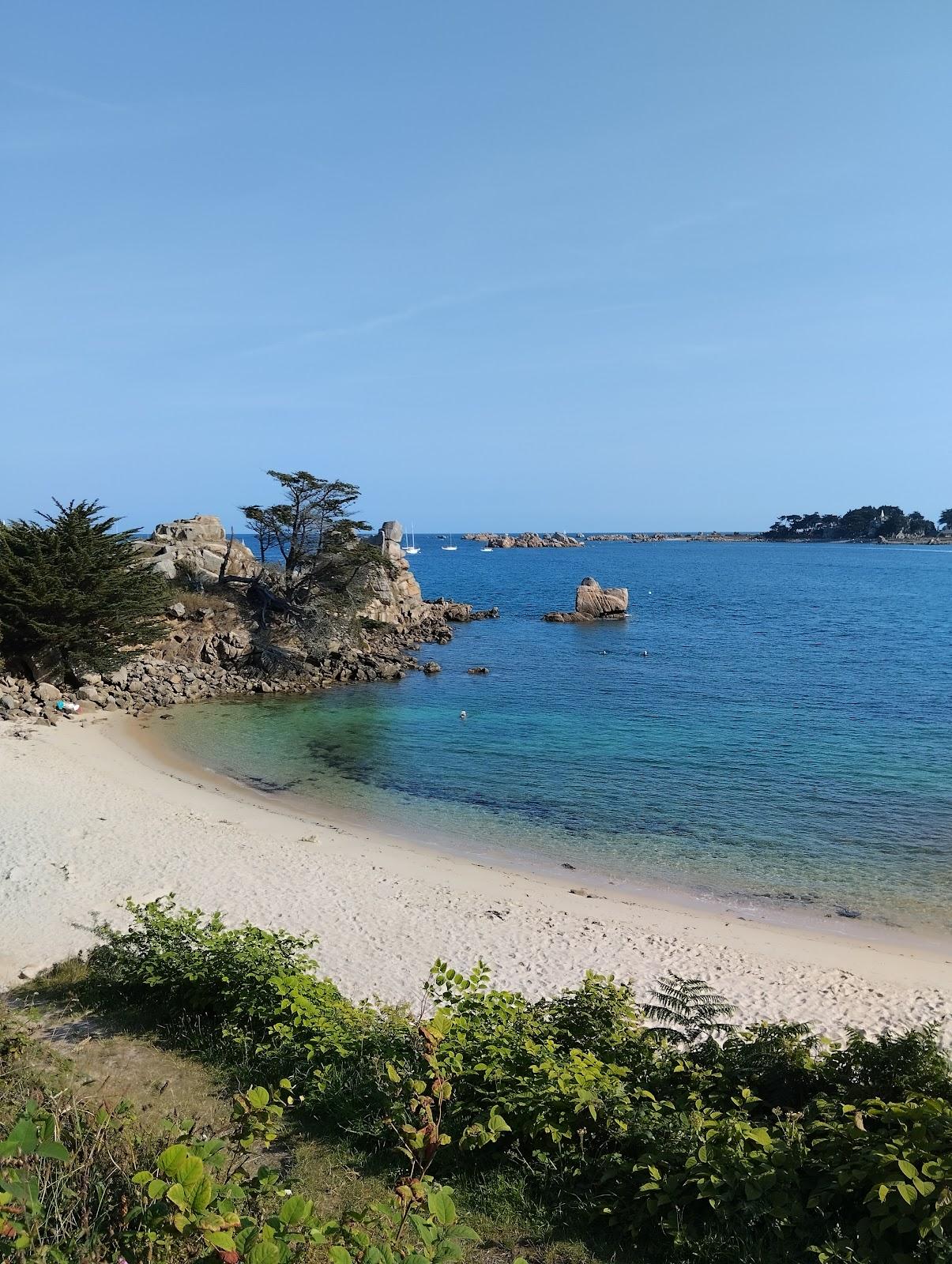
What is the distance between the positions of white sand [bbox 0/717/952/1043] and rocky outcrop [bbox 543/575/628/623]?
48751 mm

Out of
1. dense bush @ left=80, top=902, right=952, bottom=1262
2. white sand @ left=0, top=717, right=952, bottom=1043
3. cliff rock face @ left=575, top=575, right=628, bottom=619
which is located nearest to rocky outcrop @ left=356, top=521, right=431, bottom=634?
cliff rock face @ left=575, top=575, right=628, bottom=619

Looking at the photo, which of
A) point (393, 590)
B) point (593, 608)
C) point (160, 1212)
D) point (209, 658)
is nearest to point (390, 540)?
point (393, 590)

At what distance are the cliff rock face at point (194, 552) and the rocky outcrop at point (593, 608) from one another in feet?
96.2

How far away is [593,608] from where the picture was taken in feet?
227

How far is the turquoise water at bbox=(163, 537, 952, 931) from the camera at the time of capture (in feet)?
61.0

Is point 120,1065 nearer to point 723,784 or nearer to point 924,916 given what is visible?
point 924,916

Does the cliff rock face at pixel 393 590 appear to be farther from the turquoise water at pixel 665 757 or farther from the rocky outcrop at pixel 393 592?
the turquoise water at pixel 665 757

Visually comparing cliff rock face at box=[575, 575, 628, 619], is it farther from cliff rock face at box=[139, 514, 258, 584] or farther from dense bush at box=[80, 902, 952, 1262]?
dense bush at box=[80, 902, 952, 1262]

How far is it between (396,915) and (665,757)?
47.8ft

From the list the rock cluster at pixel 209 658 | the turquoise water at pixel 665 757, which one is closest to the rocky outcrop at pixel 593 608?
the turquoise water at pixel 665 757

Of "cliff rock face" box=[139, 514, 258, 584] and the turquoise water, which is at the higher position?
"cliff rock face" box=[139, 514, 258, 584]

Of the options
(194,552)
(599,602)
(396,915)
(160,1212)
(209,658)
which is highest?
(194,552)

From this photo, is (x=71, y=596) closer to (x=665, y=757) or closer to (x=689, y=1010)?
(x=665, y=757)

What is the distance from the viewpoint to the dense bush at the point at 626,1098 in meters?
4.90
